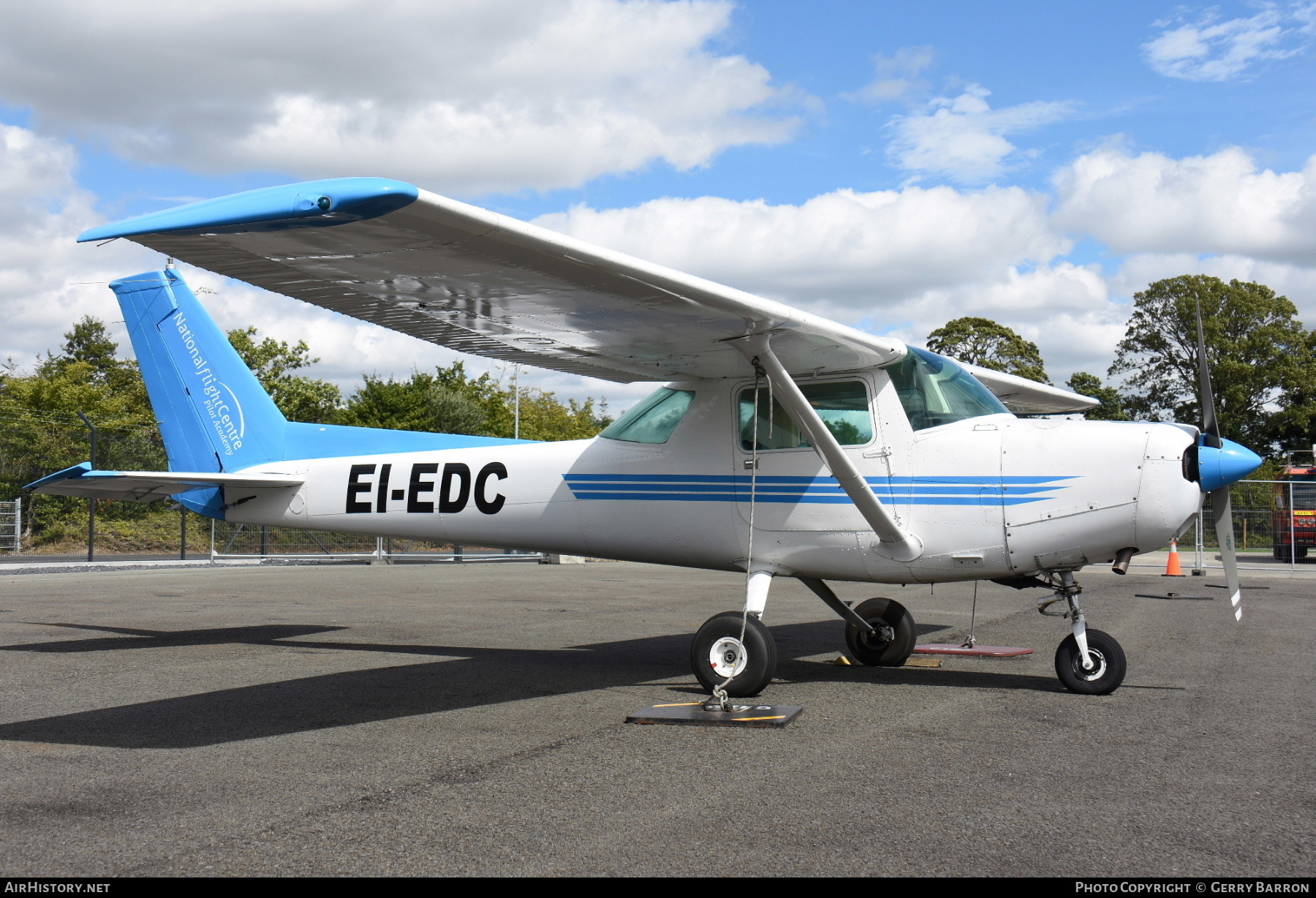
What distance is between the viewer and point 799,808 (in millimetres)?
4082

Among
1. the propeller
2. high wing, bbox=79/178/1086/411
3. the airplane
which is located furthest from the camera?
the propeller

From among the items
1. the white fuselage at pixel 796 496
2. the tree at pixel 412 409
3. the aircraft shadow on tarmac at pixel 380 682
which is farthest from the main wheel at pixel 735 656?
the tree at pixel 412 409

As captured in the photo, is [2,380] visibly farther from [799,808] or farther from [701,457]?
[799,808]

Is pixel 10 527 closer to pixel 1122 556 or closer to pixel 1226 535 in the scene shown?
pixel 1122 556

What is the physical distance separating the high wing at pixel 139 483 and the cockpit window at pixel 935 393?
17.6ft

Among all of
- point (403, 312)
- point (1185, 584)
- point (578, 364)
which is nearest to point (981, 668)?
point (578, 364)

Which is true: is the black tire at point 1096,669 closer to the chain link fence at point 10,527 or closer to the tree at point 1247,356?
the chain link fence at point 10,527

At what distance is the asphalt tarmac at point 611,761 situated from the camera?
353 centimetres

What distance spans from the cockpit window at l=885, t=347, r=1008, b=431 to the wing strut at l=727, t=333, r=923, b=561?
2.26ft

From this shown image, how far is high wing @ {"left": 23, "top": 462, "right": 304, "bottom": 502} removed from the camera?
7.93 m

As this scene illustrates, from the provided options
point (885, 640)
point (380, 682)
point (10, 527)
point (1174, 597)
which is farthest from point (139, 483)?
point (10, 527)

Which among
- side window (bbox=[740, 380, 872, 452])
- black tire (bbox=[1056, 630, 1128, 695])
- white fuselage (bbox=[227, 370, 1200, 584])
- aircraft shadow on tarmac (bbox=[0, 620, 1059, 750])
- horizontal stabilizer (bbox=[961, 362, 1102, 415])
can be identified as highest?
horizontal stabilizer (bbox=[961, 362, 1102, 415])

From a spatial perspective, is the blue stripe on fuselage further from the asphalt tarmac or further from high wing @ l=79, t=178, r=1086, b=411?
the asphalt tarmac

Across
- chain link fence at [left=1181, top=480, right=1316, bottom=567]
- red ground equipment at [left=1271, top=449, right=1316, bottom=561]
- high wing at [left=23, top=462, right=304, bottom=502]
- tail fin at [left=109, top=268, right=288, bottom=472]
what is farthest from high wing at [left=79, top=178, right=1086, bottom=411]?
red ground equipment at [left=1271, top=449, right=1316, bottom=561]
